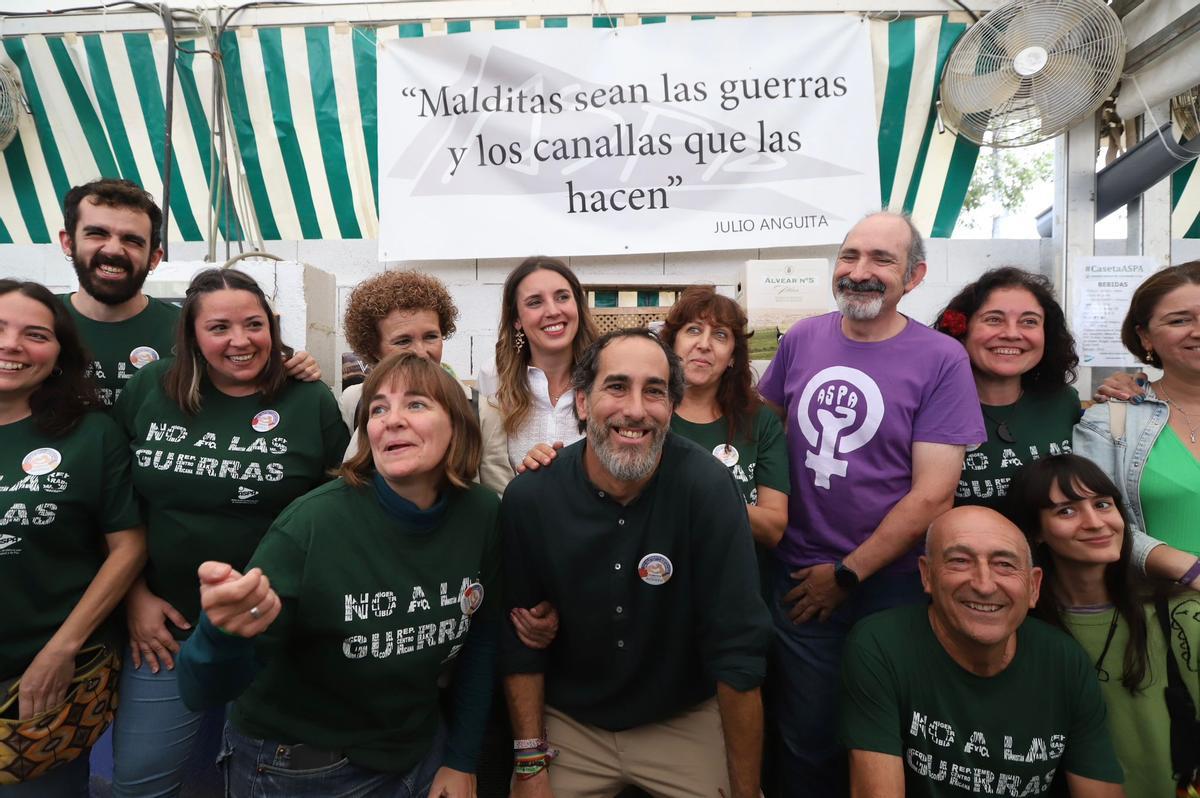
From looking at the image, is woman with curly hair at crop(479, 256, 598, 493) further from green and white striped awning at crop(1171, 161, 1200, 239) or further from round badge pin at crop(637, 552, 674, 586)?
green and white striped awning at crop(1171, 161, 1200, 239)

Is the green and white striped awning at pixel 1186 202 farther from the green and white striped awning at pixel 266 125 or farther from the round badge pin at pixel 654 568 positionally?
the round badge pin at pixel 654 568

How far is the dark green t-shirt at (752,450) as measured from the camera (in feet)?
7.05

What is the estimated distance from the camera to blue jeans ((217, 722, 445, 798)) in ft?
5.17

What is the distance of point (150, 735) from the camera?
1826 mm

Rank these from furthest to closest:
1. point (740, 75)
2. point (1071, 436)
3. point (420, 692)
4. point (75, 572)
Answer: point (740, 75)
point (1071, 436)
point (75, 572)
point (420, 692)

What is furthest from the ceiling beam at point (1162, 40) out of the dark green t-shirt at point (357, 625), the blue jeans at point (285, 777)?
the blue jeans at point (285, 777)

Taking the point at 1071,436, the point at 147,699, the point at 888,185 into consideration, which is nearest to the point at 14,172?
the point at 147,699

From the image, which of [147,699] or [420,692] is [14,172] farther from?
[420,692]

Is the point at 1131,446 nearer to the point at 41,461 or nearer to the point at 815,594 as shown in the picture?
the point at 815,594

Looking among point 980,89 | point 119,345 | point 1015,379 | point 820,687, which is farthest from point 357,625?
point 980,89

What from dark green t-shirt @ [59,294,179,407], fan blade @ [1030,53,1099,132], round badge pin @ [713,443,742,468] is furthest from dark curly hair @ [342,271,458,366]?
fan blade @ [1030,53,1099,132]

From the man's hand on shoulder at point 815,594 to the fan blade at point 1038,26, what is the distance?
326cm

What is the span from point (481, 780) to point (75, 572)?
144cm

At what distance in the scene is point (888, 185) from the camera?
409 cm
